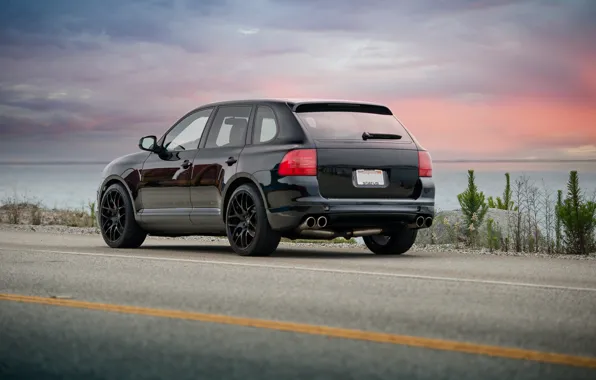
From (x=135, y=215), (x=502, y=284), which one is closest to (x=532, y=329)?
(x=502, y=284)

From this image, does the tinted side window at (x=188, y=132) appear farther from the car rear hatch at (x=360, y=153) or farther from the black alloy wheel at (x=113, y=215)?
the car rear hatch at (x=360, y=153)

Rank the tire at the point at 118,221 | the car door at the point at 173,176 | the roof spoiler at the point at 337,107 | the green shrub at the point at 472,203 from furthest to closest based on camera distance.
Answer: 1. the green shrub at the point at 472,203
2. the tire at the point at 118,221
3. the car door at the point at 173,176
4. the roof spoiler at the point at 337,107

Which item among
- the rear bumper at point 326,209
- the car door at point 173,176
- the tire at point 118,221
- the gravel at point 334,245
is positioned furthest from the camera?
the tire at point 118,221

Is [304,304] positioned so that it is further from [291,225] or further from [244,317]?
[291,225]

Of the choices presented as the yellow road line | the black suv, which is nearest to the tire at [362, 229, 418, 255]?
the black suv

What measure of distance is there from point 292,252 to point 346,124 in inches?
84.0

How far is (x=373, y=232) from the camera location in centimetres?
1424

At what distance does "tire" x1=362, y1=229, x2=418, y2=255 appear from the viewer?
15.2m

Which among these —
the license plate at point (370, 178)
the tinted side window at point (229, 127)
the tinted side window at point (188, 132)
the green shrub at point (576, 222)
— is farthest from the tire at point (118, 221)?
the green shrub at point (576, 222)

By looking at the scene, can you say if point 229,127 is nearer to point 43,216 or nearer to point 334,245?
point 334,245

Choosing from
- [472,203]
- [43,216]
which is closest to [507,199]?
[472,203]

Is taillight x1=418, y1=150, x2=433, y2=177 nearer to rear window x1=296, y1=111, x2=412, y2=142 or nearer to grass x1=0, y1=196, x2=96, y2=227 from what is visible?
rear window x1=296, y1=111, x2=412, y2=142

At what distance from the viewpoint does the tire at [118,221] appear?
53.5ft

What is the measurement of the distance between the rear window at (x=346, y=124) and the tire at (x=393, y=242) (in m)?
1.33
